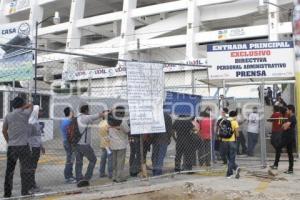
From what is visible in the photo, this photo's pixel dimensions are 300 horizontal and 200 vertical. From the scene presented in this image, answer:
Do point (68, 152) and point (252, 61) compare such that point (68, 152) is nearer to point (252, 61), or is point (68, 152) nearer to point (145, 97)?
point (145, 97)

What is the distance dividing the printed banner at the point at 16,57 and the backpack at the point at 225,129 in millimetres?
5992

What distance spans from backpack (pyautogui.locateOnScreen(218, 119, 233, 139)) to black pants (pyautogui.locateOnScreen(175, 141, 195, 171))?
43.3 inches

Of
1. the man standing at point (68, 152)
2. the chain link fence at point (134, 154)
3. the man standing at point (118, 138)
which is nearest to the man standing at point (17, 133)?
the chain link fence at point (134, 154)

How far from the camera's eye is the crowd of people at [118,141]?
29.3ft

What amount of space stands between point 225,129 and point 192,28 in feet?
87.0

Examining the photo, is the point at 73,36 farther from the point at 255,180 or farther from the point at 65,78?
the point at 255,180

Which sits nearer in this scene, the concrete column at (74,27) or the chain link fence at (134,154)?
the chain link fence at (134,154)

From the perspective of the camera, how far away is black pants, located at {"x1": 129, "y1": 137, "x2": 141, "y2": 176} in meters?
11.8

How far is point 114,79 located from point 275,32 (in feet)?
36.7

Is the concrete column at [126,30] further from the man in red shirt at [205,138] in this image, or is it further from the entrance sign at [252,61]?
the man in red shirt at [205,138]

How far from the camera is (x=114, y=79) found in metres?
35.9

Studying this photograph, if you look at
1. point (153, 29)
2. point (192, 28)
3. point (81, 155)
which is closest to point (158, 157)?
point (81, 155)

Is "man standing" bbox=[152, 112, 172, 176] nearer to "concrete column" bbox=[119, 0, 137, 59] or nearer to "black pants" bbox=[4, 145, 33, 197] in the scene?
"black pants" bbox=[4, 145, 33, 197]

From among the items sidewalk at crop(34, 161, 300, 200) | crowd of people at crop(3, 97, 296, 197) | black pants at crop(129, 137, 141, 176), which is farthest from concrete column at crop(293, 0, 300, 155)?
black pants at crop(129, 137, 141, 176)
